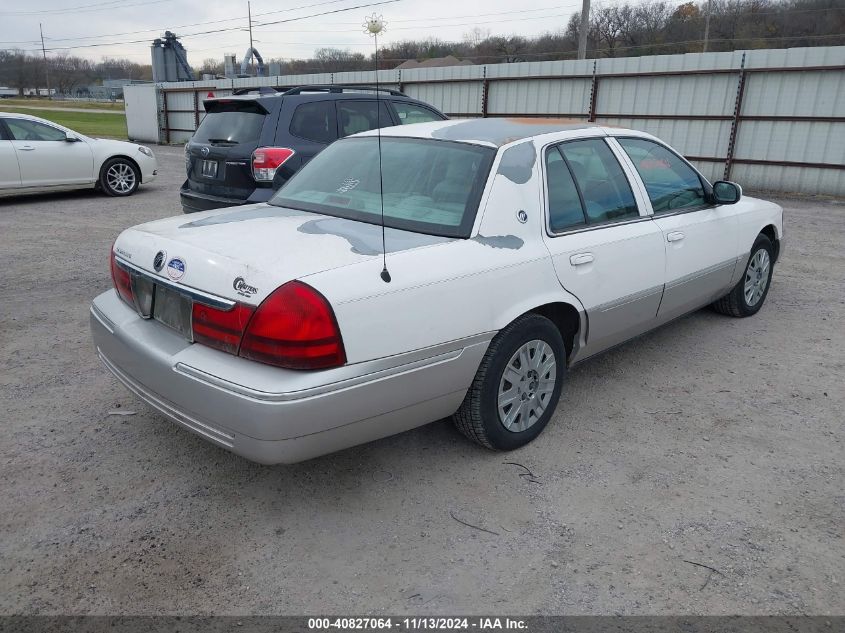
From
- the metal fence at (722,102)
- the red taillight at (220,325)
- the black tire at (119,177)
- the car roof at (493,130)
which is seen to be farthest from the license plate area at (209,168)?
the metal fence at (722,102)

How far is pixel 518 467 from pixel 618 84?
13123 mm

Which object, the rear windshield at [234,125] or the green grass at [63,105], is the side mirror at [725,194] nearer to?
the rear windshield at [234,125]

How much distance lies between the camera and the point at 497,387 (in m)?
3.17

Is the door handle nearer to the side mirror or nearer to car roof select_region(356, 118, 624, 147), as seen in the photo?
car roof select_region(356, 118, 624, 147)

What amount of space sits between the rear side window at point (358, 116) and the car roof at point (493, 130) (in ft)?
10.9

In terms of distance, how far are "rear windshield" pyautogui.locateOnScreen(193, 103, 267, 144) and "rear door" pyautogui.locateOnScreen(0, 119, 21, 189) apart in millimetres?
5355

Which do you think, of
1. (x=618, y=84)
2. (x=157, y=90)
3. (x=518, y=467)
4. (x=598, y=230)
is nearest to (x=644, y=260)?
(x=598, y=230)

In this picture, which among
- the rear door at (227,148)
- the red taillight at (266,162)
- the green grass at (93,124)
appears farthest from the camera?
→ the green grass at (93,124)

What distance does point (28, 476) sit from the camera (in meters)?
3.13

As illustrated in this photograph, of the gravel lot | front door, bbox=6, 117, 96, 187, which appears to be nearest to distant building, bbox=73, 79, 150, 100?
front door, bbox=6, 117, 96, 187

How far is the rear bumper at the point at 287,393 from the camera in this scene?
2.50 meters

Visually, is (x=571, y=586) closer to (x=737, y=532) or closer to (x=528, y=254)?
(x=737, y=532)

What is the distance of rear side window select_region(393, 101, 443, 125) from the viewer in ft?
26.0

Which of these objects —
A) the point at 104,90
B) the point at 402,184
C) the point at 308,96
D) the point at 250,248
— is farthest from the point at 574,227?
the point at 104,90
